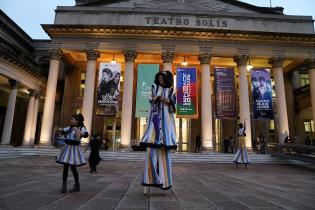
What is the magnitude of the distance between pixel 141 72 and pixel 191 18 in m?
7.39

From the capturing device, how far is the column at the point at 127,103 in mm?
20625

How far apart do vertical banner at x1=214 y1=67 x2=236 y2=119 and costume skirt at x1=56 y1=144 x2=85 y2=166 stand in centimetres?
1693

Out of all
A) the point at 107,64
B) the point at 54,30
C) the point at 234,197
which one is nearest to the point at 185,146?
the point at 107,64

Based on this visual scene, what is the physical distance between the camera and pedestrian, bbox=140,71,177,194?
4602 millimetres

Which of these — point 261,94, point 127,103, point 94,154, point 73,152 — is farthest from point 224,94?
point 73,152

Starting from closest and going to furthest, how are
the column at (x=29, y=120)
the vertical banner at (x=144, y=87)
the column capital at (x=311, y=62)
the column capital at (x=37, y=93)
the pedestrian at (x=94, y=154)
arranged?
the pedestrian at (x=94, y=154) → the vertical banner at (x=144, y=87) → the column capital at (x=311, y=62) → the column at (x=29, y=120) → the column capital at (x=37, y=93)

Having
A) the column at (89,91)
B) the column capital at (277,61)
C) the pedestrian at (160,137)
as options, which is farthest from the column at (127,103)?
the pedestrian at (160,137)

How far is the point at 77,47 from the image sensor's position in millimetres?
22422

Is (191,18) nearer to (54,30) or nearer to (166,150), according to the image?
(54,30)

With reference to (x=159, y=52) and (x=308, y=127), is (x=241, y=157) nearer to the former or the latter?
(x=159, y=52)

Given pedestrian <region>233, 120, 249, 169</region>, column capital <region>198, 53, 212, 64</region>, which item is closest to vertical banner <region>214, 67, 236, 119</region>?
column capital <region>198, 53, 212, 64</region>

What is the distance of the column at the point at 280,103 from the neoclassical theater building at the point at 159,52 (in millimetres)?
85

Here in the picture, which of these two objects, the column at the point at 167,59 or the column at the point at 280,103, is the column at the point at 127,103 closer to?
the column at the point at 167,59

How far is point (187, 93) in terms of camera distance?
20.7 metres
